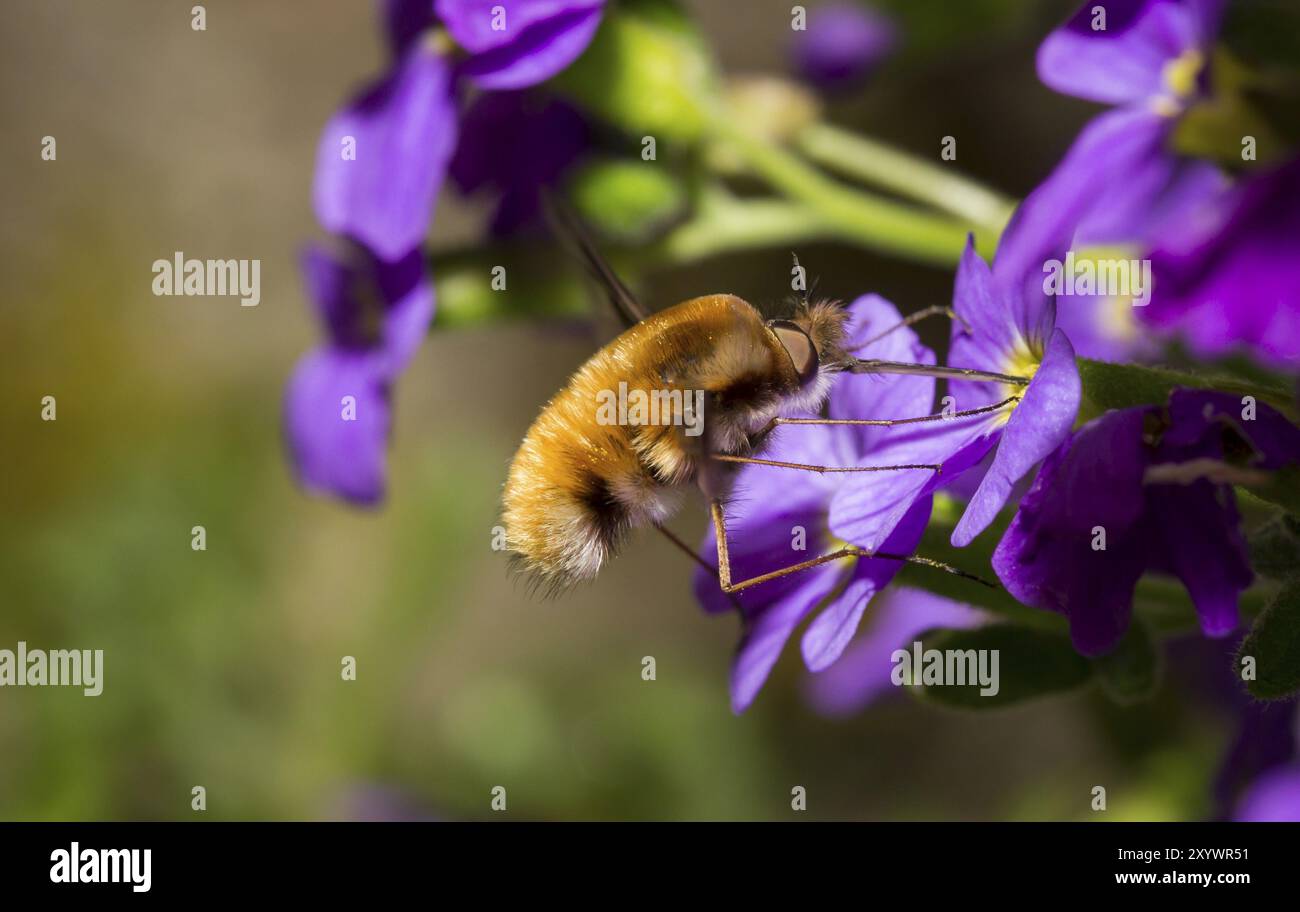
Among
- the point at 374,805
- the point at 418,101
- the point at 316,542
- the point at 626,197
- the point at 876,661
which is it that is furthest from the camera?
the point at 316,542

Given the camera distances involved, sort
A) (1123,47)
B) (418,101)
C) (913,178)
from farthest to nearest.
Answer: (913,178) → (418,101) → (1123,47)

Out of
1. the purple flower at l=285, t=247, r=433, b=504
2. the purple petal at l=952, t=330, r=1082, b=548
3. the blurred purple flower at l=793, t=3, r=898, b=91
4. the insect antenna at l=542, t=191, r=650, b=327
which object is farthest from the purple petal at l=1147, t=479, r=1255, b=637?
the blurred purple flower at l=793, t=3, r=898, b=91

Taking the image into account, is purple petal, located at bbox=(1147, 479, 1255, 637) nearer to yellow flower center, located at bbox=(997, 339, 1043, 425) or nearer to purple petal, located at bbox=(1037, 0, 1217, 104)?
yellow flower center, located at bbox=(997, 339, 1043, 425)

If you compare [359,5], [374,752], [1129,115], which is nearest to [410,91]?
[1129,115]

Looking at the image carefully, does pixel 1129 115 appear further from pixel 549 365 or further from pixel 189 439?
pixel 549 365

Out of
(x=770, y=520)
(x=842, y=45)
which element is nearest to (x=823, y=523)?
(x=770, y=520)

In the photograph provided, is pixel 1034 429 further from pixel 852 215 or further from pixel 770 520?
pixel 852 215

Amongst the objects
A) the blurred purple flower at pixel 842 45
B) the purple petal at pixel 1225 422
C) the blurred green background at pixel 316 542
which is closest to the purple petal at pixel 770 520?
the purple petal at pixel 1225 422
